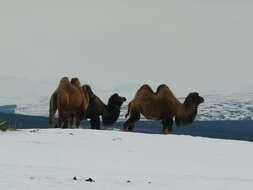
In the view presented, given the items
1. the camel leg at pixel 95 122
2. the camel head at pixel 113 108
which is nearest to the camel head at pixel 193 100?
the camel head at pixel 113 108

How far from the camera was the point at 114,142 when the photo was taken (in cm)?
1269

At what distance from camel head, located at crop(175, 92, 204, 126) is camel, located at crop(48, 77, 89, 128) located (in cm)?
311

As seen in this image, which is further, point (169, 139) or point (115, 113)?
point (115, 113)

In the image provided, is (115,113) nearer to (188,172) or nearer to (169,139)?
(169,139)

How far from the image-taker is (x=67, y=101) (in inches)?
718

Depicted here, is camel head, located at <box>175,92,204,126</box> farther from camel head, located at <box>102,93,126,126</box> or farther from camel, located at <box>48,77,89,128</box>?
camel, located at <box>48,77,89,128</box>

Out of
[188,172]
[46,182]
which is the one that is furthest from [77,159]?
[46,182]

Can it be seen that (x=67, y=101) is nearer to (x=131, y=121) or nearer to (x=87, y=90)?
(x=87, y=90)

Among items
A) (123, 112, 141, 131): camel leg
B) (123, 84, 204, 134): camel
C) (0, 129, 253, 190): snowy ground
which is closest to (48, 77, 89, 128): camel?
(123, 112, 141, 131): camel leg

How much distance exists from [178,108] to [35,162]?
10601 millimetres

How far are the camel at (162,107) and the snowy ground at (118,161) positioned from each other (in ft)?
17.0

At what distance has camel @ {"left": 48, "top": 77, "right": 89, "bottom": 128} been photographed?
18.2m

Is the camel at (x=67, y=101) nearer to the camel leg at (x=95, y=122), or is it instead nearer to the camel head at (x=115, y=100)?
the camel leg at (x=95, y=122)

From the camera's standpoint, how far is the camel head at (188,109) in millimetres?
19797
